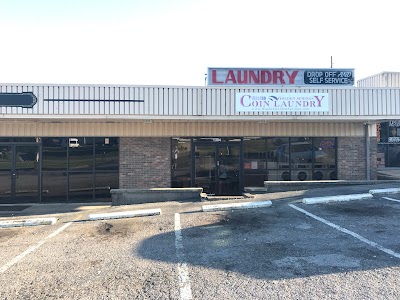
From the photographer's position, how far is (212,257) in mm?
5227

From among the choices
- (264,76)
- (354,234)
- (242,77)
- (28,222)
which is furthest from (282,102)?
(28,222)

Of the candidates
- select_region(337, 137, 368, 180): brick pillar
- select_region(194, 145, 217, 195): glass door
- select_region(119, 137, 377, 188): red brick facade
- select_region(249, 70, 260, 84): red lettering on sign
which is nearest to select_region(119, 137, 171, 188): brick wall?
select_region(119, 137, 377, 188): red brick facade

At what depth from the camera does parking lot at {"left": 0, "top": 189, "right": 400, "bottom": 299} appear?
409 centimetres

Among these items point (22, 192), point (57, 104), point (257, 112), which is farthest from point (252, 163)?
point (22, 192)

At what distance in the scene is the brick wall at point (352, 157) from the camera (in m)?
14.2

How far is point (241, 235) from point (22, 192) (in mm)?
10454

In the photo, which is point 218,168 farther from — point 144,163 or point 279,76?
point 279,76

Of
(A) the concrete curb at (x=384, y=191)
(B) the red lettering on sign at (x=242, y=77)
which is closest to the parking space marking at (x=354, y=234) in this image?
(A) the concrete curb at (x=384, y=191)

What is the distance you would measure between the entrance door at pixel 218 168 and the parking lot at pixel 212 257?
17.9 feet

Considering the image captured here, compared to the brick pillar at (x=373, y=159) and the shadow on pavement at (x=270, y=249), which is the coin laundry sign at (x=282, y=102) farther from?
the shadow on pavement at (x=270, y=249)

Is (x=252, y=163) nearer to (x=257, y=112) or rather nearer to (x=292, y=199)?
(x=257, y=112)

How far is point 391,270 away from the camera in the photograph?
446cm

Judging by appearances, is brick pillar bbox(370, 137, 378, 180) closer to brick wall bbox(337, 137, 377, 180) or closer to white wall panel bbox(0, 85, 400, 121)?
brick wall bbox(337, 137, 377, 180)

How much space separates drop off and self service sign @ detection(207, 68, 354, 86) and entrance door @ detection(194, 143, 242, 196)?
2683 mm
